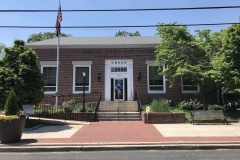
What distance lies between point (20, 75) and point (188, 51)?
1160 cm

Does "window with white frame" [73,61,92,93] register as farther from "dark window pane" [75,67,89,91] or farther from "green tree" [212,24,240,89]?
"green tree" [212,24,240,89]

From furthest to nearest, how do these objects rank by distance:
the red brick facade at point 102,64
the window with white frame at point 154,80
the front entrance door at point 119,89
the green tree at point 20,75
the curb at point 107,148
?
the front entrance door at point 119,89 < the window with white frame at point 154,80 < the red brick facade at point 102,64 < the green tree at point 20,75 < the curb at point 107,148

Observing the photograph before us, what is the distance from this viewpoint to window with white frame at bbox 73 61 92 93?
24.2 m

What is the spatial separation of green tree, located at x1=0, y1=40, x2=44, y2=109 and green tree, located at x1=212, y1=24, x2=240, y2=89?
1058cm

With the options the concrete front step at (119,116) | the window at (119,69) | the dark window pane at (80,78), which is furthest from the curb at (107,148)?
the window at (119,69)

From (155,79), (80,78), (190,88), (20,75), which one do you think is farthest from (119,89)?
(20,75)

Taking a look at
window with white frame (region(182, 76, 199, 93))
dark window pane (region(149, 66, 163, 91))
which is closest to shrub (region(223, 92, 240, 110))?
window with white frame (region(182, 76, 199, 93))

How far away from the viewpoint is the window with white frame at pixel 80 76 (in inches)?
952

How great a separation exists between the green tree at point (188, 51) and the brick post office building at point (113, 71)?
130 inches

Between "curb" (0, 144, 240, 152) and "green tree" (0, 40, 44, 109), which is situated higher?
"green tree" (0, 40, 44, 109)

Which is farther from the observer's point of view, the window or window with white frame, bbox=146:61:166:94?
the window

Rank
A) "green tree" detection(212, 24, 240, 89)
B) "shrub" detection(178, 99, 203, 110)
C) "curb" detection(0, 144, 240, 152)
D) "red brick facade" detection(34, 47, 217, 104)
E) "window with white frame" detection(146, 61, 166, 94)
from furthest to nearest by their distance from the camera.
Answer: "window with white frame" detection(146, 61, 166, 94)
"red brick facade" detection(34, 47, 217, 104)
"shrub" detection(178, 99, 203, 110)
"green tree" detection(212, 24, 240, 89)
"curb" detection(0, 144, 240, 152)

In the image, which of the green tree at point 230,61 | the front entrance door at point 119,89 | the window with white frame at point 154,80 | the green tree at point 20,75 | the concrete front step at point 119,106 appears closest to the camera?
the green tree at point 20,75

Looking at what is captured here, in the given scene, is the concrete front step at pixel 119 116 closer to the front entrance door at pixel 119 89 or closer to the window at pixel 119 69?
the front entrance door at pixel 119 89
